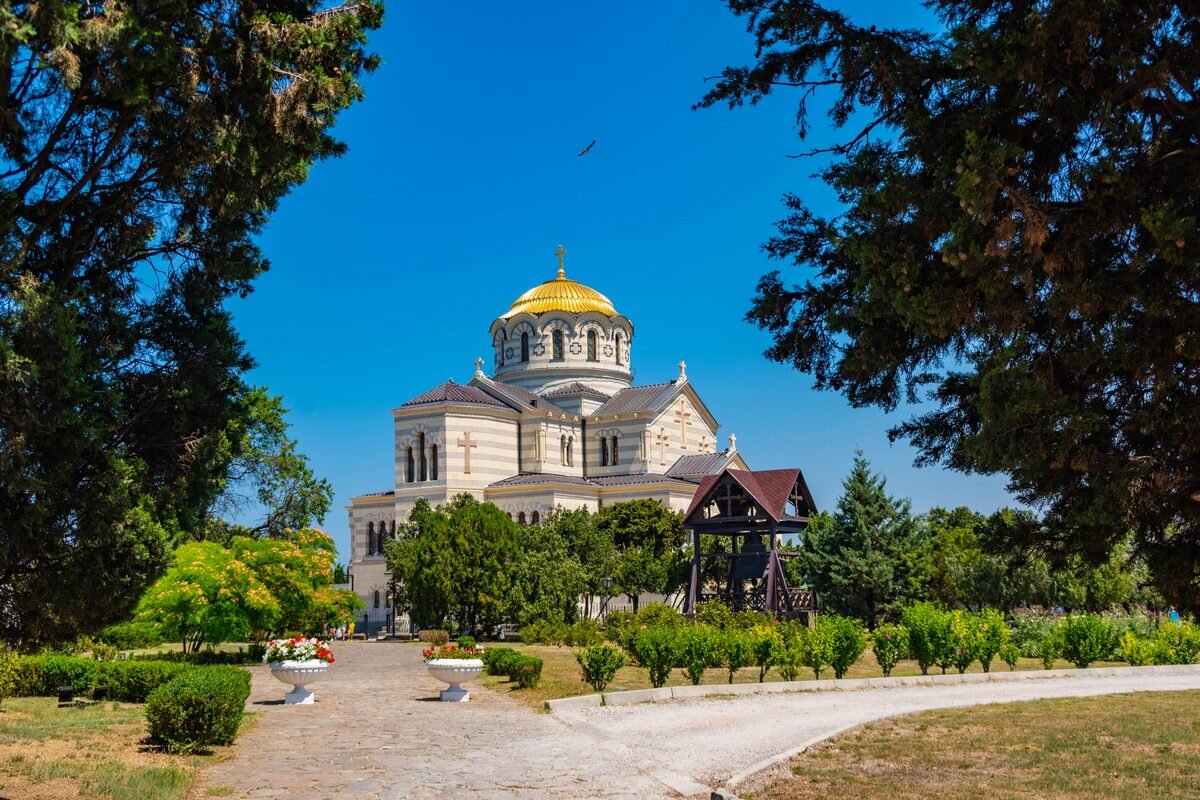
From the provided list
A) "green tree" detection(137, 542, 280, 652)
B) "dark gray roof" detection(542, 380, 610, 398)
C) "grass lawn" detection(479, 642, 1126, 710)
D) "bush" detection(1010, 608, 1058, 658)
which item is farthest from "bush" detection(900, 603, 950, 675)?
"dark gray roof" detection(542, 380, 610, 398)

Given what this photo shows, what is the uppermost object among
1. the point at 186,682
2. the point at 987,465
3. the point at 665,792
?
the point at 987,465

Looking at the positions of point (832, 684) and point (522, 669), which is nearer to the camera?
point (832, 684)

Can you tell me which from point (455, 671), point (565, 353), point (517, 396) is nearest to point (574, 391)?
point (565, 353)

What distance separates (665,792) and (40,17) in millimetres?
8116

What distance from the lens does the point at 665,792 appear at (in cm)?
1018

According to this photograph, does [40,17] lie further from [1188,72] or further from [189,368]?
[1188,72]

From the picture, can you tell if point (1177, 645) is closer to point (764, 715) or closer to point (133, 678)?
point (764, 715)

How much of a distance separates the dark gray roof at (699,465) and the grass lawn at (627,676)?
2522 centimetres

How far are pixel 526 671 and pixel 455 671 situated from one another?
6.65 feet

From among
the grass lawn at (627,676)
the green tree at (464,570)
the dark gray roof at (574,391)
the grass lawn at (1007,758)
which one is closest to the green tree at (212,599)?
the grass lawn at (627,676)

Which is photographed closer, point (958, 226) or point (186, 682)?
point (958, 226)

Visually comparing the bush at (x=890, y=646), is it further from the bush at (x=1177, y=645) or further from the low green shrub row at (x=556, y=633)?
the low green shrub row at (x=556, y=633)

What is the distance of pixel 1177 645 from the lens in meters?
24.5

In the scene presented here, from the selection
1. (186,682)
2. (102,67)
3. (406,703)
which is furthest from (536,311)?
(102,67)
